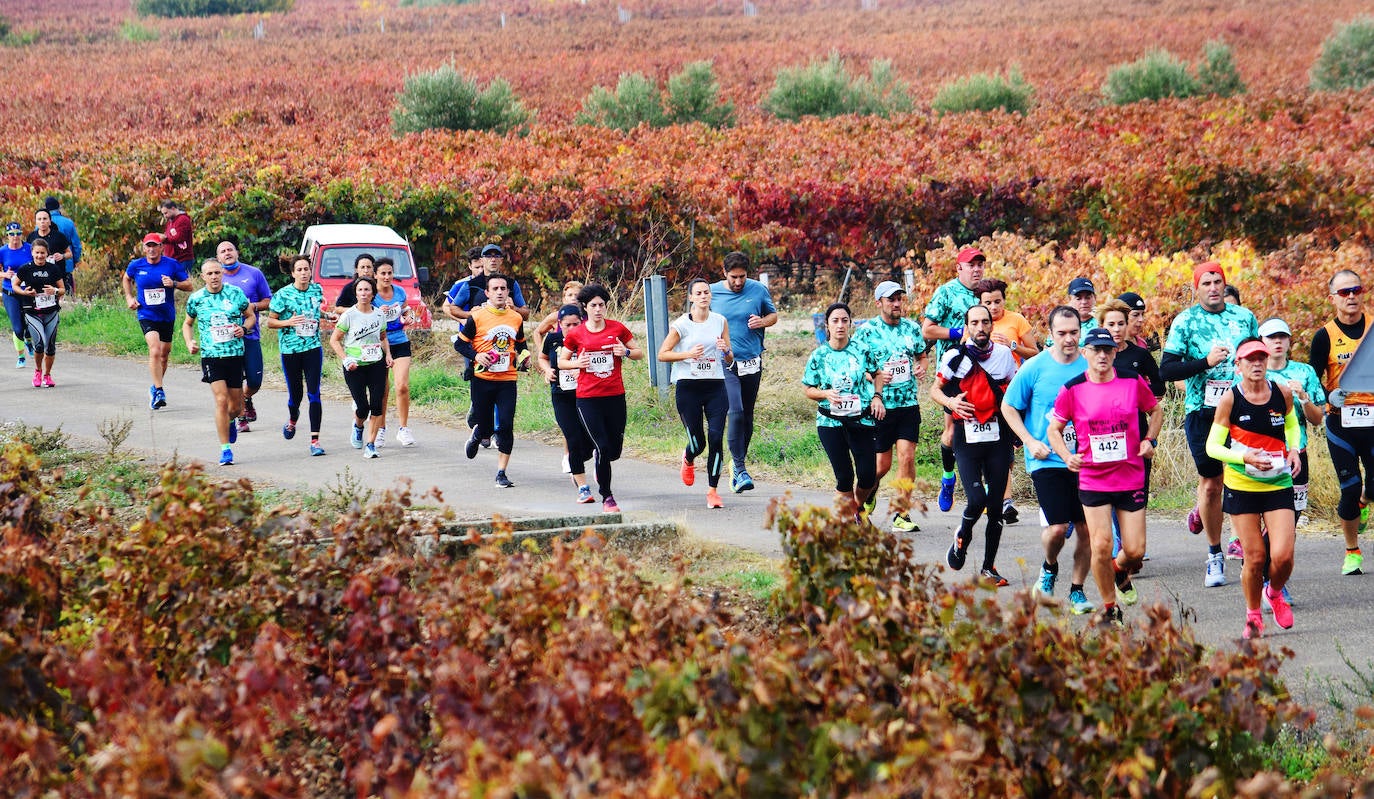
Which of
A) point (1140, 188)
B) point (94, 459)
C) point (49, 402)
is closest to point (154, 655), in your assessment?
point (94, 459)

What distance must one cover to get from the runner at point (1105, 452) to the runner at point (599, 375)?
141 inches

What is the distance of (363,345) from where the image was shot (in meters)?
11.7

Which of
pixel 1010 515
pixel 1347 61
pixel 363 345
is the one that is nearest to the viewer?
pixel 1010 515

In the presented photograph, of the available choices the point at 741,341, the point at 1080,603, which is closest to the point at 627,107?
the point at 741,341

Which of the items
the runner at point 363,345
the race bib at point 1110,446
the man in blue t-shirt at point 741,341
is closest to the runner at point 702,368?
the man in blue t-shirt at point 741,341

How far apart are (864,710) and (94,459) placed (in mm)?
8261

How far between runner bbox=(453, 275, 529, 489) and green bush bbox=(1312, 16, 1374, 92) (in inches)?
1596

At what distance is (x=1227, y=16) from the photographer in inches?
2470

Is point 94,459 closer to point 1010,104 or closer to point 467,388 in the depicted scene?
point 467,388

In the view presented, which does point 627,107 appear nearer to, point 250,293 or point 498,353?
point 250,293

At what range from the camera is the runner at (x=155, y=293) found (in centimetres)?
1348

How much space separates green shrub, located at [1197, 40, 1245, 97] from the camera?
1756 inches

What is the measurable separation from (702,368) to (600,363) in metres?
0.88

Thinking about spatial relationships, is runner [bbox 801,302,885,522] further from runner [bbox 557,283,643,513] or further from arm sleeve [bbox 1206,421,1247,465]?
arm sleeve [bbox 1206,421,1247,465]
